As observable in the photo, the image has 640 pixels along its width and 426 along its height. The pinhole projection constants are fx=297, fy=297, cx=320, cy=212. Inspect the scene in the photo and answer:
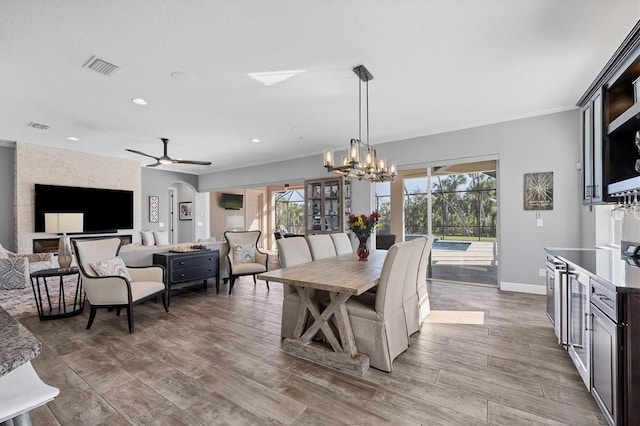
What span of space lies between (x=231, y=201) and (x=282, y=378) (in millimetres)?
8769

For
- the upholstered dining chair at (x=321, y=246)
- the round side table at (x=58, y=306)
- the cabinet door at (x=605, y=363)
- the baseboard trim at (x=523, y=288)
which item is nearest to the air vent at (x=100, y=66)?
the round side table at (x=58, y=306)

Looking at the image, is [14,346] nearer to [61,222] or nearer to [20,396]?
[20,396]

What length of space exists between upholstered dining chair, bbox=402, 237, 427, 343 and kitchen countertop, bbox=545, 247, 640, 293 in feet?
3.83

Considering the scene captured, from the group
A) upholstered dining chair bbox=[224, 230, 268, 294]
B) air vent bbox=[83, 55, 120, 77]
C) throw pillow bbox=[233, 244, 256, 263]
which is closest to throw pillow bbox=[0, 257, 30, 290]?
upholstered dining chair bbox=[224, 230, 268, 294]

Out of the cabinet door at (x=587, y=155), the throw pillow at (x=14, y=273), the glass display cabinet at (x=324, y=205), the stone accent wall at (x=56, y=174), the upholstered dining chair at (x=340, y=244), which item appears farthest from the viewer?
the glass display cabinet at (x=324, y=205)

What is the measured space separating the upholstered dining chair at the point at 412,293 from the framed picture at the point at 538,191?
2.42 m

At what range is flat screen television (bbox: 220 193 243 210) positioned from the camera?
1023 centimetres

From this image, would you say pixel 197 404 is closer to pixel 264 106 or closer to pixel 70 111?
pixel 264 106

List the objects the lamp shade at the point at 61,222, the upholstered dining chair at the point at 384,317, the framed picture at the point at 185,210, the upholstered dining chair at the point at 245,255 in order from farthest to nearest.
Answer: the framed picture at the point at 185,210 → the upholstered dining chair at the point at 245,255 → the lamp shade at the point at 61,222 → the upholstered dining chair at the point at 384,317

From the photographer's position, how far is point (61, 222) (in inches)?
156

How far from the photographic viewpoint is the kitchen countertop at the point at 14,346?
0.67 m

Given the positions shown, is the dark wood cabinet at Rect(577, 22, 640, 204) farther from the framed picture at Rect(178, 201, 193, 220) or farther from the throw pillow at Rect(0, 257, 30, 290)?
the framed picture at Rect(178, 201, 193, 220)

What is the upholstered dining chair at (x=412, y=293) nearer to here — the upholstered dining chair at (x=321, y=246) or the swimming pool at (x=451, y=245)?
the upholstered dining chair at (x=321, y=246)

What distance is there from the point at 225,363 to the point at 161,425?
0.73 meters
